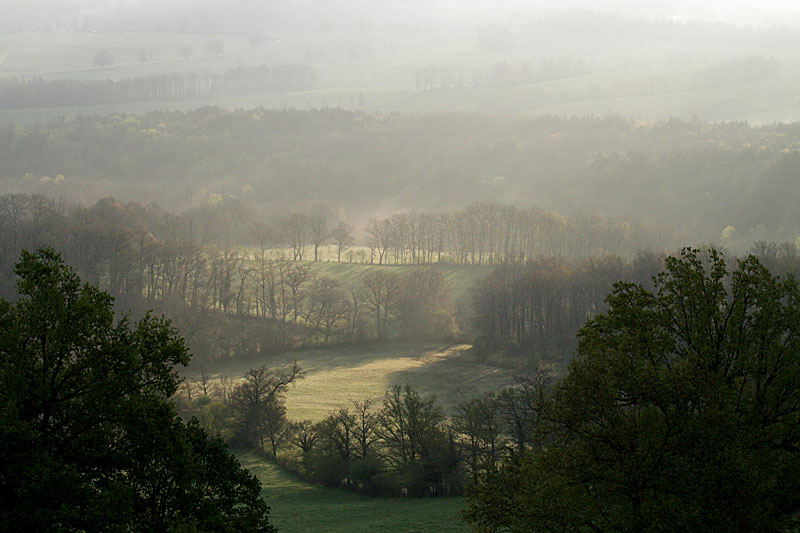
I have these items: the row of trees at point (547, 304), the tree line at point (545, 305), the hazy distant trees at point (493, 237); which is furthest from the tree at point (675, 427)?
the hazy distant trees at point (493, 237)

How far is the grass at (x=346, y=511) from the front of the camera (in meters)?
35.5

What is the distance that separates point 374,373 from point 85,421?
65.0m

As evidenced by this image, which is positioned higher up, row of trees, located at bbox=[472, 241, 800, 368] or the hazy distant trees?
the hazy distant trees

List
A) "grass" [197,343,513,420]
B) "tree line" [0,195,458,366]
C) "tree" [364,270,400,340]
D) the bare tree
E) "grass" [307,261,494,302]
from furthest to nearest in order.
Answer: the bare tree → "grass" [307,261,494,302] → "tree" [364,270,400,340] → "tree line" [0,195,458,366] → "grass" [197,343,513,420]

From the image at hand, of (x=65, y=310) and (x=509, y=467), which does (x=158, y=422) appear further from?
(x=509, y=467)

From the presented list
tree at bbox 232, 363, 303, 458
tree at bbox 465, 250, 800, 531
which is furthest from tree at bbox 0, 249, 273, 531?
tree at bbox 232, 363, 303, 458

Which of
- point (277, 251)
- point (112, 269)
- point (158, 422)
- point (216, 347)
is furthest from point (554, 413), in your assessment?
point (277, 251)

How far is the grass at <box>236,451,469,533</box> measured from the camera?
116ft

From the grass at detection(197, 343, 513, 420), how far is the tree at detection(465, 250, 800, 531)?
158 ft

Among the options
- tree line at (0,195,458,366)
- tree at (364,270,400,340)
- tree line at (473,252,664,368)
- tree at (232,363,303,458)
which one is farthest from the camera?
tree at (364,270,400,340)

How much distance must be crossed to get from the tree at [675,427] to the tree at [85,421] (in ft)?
27.3

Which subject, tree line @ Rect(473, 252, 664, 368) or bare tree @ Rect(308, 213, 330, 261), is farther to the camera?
bare tree @ Rect(308, 213, 330, 261)

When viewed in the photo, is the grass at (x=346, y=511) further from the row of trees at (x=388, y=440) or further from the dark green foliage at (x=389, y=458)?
the row of trees at (x=388, y=440)

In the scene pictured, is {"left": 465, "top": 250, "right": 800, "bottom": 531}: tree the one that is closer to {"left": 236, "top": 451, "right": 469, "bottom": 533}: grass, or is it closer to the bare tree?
{"left": 236, "top": 451, "right": 469, "bottom": 533}: grass
